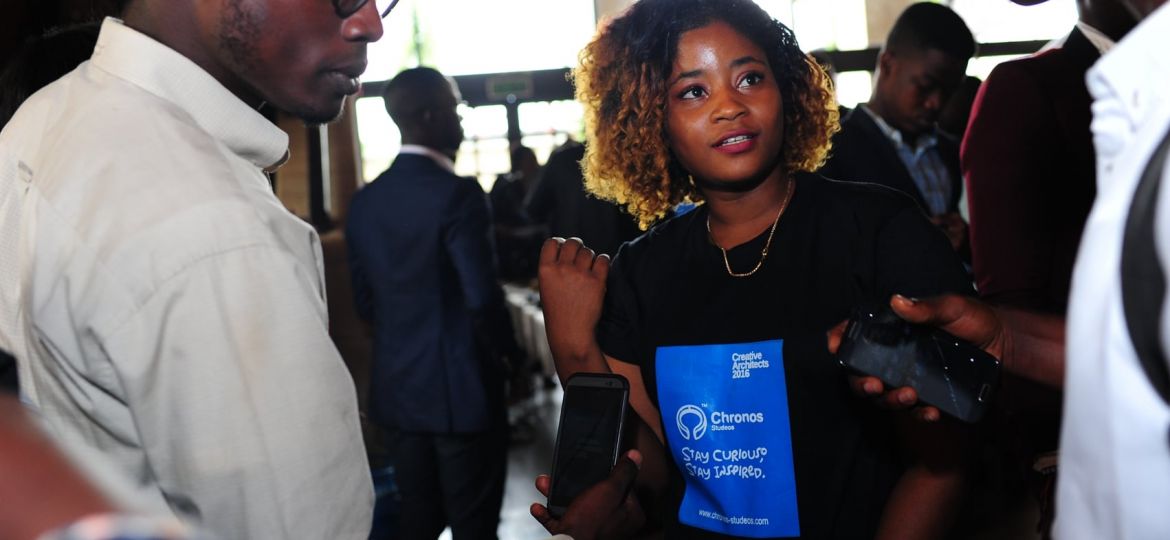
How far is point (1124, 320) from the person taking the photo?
69cm

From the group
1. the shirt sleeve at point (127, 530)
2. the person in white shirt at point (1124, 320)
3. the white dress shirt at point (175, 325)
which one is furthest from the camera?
the white dress shirt at point (175, 325)

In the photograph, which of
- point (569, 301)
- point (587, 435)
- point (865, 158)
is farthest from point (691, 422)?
point (865, 158)

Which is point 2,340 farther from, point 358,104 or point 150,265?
point 358,104

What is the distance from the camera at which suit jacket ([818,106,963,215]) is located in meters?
2.85

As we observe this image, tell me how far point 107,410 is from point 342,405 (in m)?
0.24

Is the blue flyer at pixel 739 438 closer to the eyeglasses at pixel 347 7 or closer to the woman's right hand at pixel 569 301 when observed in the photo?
the woman's right hand at pixel 569 301

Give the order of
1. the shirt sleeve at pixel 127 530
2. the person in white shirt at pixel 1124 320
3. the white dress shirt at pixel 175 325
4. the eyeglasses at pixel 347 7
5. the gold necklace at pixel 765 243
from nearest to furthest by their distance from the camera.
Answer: the shirt sleeve at pixel 127 530 → the person in white shirt at pixel 1124 320 → the white dress shirt at pixel 175 325 → the eyeglasses at pixel 347 7 → the gold necklace at pixel 765 243

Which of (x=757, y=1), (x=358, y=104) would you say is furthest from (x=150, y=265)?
(x=358, y=104)

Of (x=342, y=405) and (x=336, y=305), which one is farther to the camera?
(x=336, y=305)

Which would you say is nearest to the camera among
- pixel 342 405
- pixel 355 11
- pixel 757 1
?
pixel 342 405

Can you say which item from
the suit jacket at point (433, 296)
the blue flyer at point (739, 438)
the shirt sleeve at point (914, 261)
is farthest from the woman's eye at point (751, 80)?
the suit jacket at point (433, 296)

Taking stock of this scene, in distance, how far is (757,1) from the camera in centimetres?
196

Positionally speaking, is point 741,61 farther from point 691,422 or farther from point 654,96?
point 691,422

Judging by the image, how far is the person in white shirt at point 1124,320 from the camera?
2.21ft
